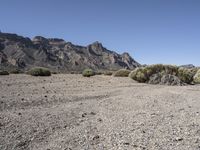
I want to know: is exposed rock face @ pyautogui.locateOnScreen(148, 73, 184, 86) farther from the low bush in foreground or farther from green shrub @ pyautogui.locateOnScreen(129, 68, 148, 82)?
green shrub @ pyautogui.locateOnScreen(129, 68, 148, 82)

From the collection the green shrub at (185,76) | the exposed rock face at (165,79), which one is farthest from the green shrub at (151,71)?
the exposed rock face at (165,79)

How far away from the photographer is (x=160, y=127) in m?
10.1

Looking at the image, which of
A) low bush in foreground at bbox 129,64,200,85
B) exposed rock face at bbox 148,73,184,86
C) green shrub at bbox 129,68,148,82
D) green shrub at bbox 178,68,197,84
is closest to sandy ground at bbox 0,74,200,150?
exposed rock face at bbox 148,73,184,86

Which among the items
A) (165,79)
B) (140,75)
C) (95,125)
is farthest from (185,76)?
(95,125)

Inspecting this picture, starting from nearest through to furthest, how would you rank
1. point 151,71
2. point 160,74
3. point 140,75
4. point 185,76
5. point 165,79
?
point 165,79, point 160,74, point 140,75, point 151,71, point 185,76

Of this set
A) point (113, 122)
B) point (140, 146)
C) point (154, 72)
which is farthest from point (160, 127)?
point (154, 72)

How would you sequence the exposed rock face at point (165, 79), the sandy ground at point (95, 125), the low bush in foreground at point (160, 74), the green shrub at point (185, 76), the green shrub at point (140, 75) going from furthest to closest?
the green shrub at point (185, 76), the green shrub at point (140, 75), the low bush in foreground at point (160, 74), the exposed rock face at point (165, 79), the sandy ground at point (95, 125)

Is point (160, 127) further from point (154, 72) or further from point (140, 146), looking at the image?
point (154, 72)

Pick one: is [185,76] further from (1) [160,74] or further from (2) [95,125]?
(2) [95,125]

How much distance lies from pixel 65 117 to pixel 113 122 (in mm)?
1593

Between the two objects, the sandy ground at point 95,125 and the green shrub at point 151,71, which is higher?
the green shrub at point 151,71

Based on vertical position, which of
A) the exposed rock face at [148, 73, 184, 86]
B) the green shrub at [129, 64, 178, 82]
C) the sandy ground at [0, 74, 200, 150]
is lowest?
the sandy ground at [0, 74, 200, 150]

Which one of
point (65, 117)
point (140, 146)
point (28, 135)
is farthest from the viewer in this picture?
point (65, 117)

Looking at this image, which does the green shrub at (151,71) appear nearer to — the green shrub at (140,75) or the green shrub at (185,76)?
the green shrub at (140,75)
